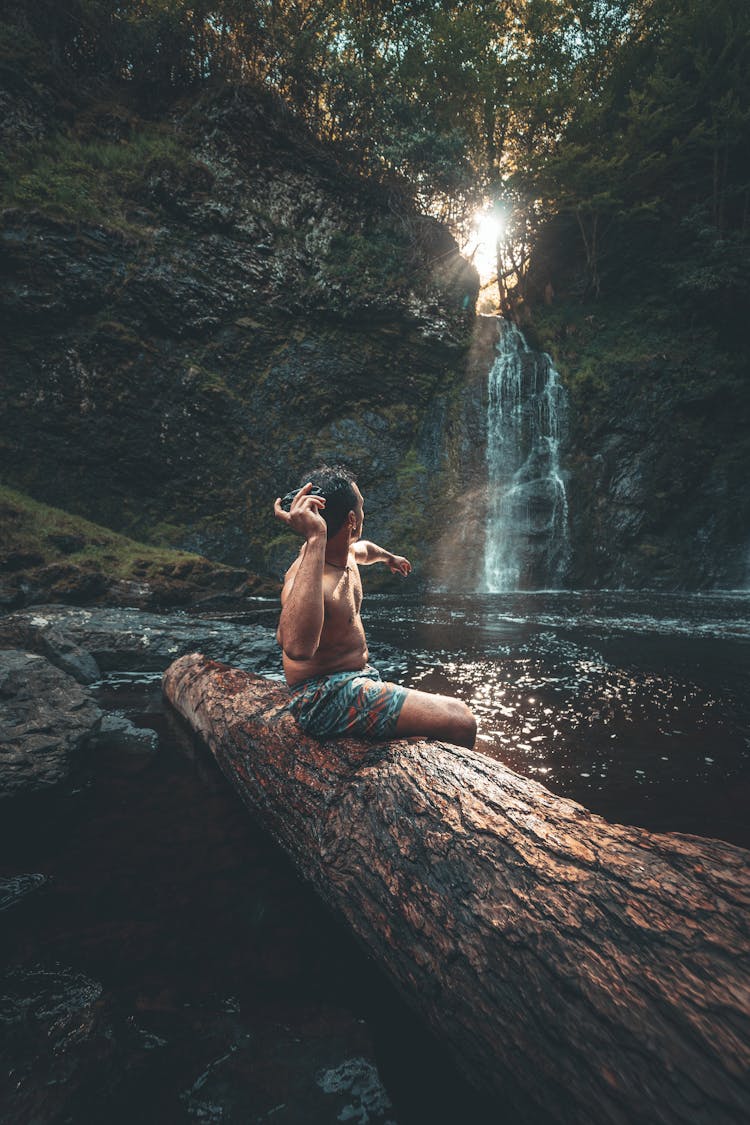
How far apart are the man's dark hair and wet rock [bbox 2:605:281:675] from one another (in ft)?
10.5

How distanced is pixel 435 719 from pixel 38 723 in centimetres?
268

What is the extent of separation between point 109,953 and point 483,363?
54.9 ft

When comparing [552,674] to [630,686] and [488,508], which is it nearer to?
[630,686]

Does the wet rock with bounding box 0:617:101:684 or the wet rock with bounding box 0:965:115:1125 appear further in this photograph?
the wet rock with bounding box 0:617:101:684

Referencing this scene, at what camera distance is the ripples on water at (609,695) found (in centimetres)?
277

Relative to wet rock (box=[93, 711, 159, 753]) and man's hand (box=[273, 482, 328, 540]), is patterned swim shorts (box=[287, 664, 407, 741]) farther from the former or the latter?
wet rock (box=[93, 711, 159, 753])

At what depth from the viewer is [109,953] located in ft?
5.57

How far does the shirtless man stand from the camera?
6.79 ft

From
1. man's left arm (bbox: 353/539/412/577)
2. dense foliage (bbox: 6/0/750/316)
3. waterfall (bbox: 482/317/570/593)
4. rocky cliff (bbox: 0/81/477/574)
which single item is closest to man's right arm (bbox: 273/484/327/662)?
man's left arm (bbox: 353/539/412/577)

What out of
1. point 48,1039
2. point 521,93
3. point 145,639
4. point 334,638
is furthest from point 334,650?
point 521,93

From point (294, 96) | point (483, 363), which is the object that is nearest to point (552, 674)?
point (483, 363)

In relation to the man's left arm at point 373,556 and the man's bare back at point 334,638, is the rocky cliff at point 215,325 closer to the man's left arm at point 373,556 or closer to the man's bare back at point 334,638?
the man's left arm at point 373,556

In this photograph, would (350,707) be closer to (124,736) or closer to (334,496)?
(334,496)

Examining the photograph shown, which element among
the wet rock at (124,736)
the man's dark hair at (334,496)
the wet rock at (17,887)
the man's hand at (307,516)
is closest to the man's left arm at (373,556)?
the man's dark hair at (334,496)
